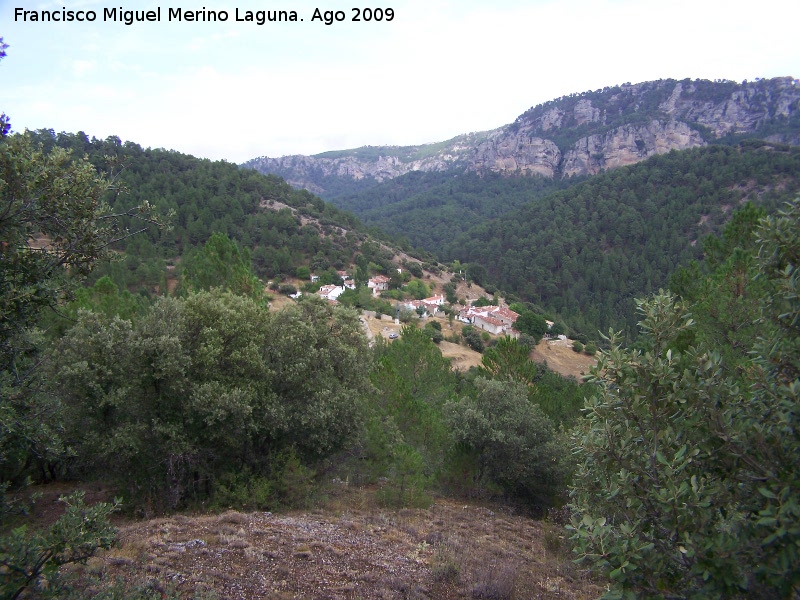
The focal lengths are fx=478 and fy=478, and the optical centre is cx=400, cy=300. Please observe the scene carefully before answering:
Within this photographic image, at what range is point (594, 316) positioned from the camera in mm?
64062

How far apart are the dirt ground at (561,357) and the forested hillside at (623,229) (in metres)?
9.73

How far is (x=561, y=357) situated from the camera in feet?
153

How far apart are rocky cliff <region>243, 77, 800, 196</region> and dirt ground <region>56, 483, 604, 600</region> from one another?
156 m

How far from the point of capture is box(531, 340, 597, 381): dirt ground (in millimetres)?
43125

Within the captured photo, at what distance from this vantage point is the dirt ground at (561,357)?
141 ft

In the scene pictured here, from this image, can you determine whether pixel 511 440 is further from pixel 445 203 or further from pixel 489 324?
pixel 445 203

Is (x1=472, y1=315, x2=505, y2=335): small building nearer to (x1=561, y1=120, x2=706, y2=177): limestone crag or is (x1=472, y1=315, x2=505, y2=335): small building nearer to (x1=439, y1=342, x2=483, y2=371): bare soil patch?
(x1=439, y1=342, x2=483, y2=371): bare soil patch

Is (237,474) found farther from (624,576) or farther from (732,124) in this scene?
(732,124)

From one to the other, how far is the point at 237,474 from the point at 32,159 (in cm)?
762

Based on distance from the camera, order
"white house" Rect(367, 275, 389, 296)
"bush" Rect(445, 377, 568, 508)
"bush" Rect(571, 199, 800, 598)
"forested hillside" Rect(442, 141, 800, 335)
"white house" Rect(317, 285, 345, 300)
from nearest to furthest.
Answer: "bush" Rect(571, 199, 800, 598), "bush" Rect(445, 377, 568, 508), "white house" Rect(317, 285, 345, 300), "white house" Rect(367, 275, 389, 296), "forested hillside" Rect(442, 141, 800, 335)

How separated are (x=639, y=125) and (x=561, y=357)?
12854cm

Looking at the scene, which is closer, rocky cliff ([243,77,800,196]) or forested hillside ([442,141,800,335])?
forested hillside ([442,141,800,335])

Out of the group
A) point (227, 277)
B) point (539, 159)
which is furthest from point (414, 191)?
point (227, 277)

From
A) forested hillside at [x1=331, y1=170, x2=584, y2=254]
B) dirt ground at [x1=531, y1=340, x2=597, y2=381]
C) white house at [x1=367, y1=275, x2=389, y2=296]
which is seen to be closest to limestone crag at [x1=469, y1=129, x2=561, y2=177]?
forested hillside at [x1=331, y1=170, x2=584, y2=254]
